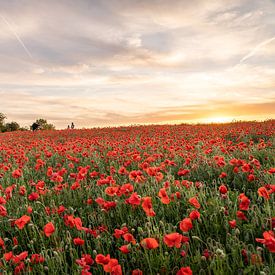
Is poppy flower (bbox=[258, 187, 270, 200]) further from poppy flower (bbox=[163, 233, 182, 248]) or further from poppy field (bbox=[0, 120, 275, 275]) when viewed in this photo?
poppy flower (bbox=[163, 233, 182, 248])

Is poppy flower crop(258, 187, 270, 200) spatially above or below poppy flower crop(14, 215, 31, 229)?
above

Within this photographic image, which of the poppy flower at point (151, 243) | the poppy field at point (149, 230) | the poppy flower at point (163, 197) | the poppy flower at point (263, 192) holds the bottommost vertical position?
the poppy field at point (149, 230)

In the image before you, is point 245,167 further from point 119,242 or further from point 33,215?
point 33,215

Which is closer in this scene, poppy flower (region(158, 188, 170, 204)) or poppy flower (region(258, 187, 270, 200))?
poppy flower (region(258, 187, 270, 200))

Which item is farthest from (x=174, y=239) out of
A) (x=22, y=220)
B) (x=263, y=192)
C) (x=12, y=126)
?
(x=12, y=126)

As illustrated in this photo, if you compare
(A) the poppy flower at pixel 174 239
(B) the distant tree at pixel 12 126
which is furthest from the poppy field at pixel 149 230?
(B) the distant tree at pixel 12 126

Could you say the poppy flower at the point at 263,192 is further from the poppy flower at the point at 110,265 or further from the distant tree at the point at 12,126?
the distant tree at the point at 12,126

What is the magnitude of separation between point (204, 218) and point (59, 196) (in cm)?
265

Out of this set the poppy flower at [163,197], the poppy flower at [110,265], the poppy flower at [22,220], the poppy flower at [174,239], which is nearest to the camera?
the poppy flower at [110,265]

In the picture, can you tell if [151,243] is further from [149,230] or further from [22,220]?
[22,220]

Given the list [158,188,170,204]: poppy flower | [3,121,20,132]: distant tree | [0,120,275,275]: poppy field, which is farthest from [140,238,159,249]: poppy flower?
[3,121,20,132]: distant tree

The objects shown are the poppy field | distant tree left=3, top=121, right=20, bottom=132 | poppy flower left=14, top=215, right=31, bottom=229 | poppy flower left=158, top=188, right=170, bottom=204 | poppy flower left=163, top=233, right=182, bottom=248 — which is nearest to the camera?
poppy flower left=163, top=233, right=182, bottom=248

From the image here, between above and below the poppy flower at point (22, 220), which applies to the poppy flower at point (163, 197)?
above

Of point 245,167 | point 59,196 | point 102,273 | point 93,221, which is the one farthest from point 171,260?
point 59,196
